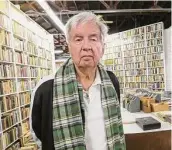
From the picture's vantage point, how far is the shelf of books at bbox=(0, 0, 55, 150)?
378 cm

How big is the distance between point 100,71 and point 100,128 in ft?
1.15

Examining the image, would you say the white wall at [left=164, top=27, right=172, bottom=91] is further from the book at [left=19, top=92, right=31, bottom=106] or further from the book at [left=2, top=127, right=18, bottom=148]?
the book at [left=2, top=127, right=18, bottom=148]

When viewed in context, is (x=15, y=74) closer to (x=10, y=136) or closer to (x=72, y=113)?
(x=10, y=136)

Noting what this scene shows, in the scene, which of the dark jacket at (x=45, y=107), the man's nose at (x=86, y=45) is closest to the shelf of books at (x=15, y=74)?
the dark jacket at (x=45, y=107)

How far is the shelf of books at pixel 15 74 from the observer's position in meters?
3.78

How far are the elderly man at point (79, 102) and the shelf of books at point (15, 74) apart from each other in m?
2.62

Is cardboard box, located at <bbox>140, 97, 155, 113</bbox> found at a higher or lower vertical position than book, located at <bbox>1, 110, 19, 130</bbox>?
higher

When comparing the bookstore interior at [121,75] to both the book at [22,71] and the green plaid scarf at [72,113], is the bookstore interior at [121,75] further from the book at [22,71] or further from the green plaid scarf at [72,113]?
the green plaid scarf at [72,113]

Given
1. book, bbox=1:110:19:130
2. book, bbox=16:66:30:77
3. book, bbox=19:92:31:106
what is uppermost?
book, bbox=16:66:30:77

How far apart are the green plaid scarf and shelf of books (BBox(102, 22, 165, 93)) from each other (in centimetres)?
632

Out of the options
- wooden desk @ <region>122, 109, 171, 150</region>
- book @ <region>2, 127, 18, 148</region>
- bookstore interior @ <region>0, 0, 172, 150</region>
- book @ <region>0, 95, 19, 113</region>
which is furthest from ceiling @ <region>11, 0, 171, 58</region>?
wooden desk @ <region>122, 109, 171, 150</region>

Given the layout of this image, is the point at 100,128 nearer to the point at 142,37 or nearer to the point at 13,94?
the point at 13,94

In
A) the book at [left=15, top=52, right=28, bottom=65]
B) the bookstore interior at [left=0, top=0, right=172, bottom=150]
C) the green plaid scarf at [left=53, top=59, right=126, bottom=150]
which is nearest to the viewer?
the green plaid scarf at [left=53, top=59, right=126, bottom=150]

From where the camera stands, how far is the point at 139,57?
794 centimetres
